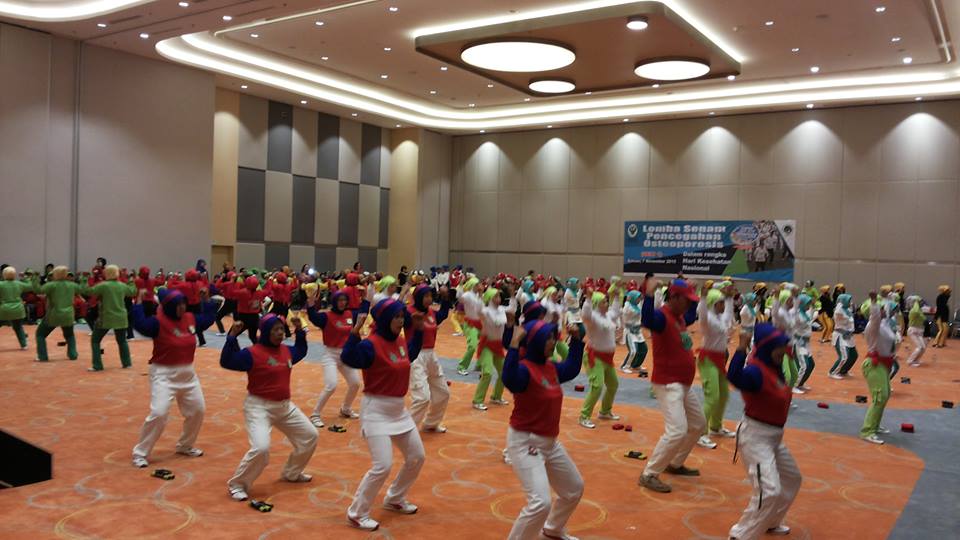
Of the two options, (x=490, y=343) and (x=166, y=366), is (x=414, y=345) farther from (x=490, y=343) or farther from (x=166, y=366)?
(x=490, y=343)

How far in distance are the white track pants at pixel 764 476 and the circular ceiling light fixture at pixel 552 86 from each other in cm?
1627

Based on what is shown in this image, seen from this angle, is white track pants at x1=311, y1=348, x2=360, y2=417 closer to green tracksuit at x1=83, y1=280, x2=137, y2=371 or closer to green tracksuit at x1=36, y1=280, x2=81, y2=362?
green tracksuit at x1=83, y1=280, x2=137, y2=371

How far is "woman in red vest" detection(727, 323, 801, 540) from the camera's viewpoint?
4.73m

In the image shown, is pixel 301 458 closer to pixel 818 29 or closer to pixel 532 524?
pixel 532 524

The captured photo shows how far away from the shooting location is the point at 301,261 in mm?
26219

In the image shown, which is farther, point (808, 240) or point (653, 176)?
point (653, 176)

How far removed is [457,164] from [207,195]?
38.5 ft

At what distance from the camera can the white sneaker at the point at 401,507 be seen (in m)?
5.43

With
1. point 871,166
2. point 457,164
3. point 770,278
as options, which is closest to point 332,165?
point 457,164

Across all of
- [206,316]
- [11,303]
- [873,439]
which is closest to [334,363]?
[206,316]

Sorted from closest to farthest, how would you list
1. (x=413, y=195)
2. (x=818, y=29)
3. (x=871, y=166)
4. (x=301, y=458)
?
(x=301, y=458)
(x=818, y=29)
(x=871, y=166)
(x=413, y=195)

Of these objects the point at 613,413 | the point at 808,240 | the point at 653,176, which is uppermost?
the point at 653,176

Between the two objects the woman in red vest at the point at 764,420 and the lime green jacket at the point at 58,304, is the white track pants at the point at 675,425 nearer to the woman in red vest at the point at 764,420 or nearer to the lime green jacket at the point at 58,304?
the woman in red vest at the point at 764,420

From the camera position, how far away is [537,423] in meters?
4.55
